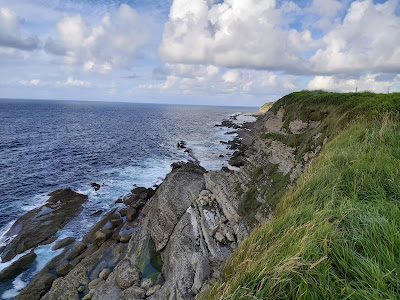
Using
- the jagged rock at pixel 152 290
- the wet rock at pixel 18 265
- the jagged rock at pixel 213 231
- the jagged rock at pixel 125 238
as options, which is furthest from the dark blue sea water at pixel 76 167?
the jagged rock at pixel 213 231

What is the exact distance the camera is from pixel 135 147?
214ft

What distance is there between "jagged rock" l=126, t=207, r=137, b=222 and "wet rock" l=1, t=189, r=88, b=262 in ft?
24.4

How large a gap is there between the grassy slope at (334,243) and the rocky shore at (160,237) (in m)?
7.16

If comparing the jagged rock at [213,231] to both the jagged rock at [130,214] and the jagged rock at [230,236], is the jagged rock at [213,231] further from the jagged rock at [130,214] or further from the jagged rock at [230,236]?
the jagged rock at [130,214]

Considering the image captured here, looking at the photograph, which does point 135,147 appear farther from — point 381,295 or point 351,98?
point 381,295

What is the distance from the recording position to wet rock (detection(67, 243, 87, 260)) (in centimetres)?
2223

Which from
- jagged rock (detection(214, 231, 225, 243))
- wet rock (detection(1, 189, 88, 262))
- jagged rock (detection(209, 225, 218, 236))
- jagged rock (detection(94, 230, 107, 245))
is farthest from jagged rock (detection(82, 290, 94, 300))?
wet rock (detection(1, 189, 88, 262))

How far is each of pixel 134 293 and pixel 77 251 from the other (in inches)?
435

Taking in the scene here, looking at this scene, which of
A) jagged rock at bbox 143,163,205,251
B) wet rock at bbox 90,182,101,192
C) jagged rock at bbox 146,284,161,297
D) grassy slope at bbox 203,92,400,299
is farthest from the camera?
wet rock at bbox 90,182,101,192

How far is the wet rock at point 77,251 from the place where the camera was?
72.9 ft

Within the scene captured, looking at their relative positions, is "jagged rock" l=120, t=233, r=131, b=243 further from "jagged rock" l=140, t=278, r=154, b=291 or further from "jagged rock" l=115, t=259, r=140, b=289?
"jagged rock" l=140, t=278, r=154, b=291

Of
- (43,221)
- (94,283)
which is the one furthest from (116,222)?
(94,283)

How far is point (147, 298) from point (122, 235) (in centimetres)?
1141

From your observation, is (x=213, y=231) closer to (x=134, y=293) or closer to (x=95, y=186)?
(x=134, y=293)
